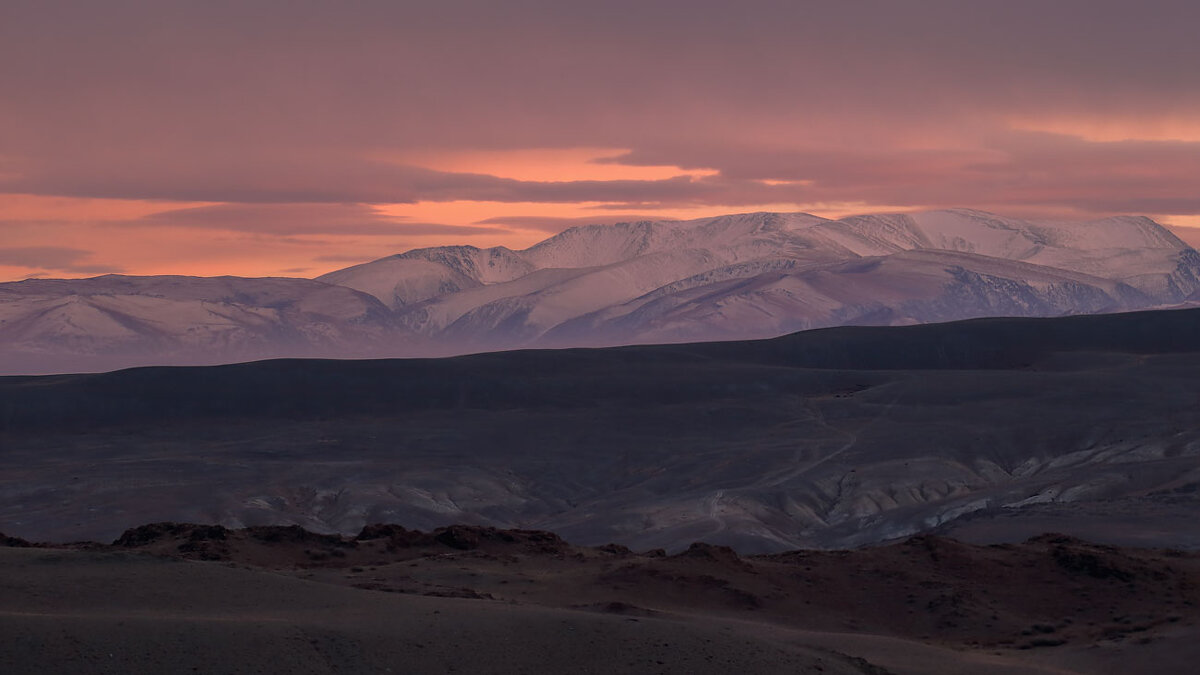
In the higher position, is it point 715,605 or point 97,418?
point 715,605

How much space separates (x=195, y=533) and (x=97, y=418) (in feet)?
308

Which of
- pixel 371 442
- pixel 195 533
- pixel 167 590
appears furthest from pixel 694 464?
pixel 167 590

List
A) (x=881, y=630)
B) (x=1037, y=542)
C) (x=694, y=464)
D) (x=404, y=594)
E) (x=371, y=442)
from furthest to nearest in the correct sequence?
(x=371, y=442) → (x=694, y=464) → (x=1037, y=542) → (x=881, y=630) → (x=404, y=594)

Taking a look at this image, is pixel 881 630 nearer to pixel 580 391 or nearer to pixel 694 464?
pixel 694 464

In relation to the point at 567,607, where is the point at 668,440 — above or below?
below

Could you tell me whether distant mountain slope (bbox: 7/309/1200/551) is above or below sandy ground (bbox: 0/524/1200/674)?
below

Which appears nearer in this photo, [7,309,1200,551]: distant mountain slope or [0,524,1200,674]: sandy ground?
[0,524,1200,674]: sandy ground

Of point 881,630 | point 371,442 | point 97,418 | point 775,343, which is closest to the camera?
point 881,630

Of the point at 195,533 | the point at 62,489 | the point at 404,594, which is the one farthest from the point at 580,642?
the point at 62,489

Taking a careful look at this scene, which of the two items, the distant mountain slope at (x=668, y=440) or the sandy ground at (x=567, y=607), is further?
the distant mountain slope at (x=668, y=440)

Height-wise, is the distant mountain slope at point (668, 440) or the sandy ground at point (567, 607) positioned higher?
the sandy ground at point (567, 607)

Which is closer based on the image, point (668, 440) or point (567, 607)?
point (567, 607)

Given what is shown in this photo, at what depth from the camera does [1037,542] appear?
40344 millimetres

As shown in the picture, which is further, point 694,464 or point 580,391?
point 580,391
